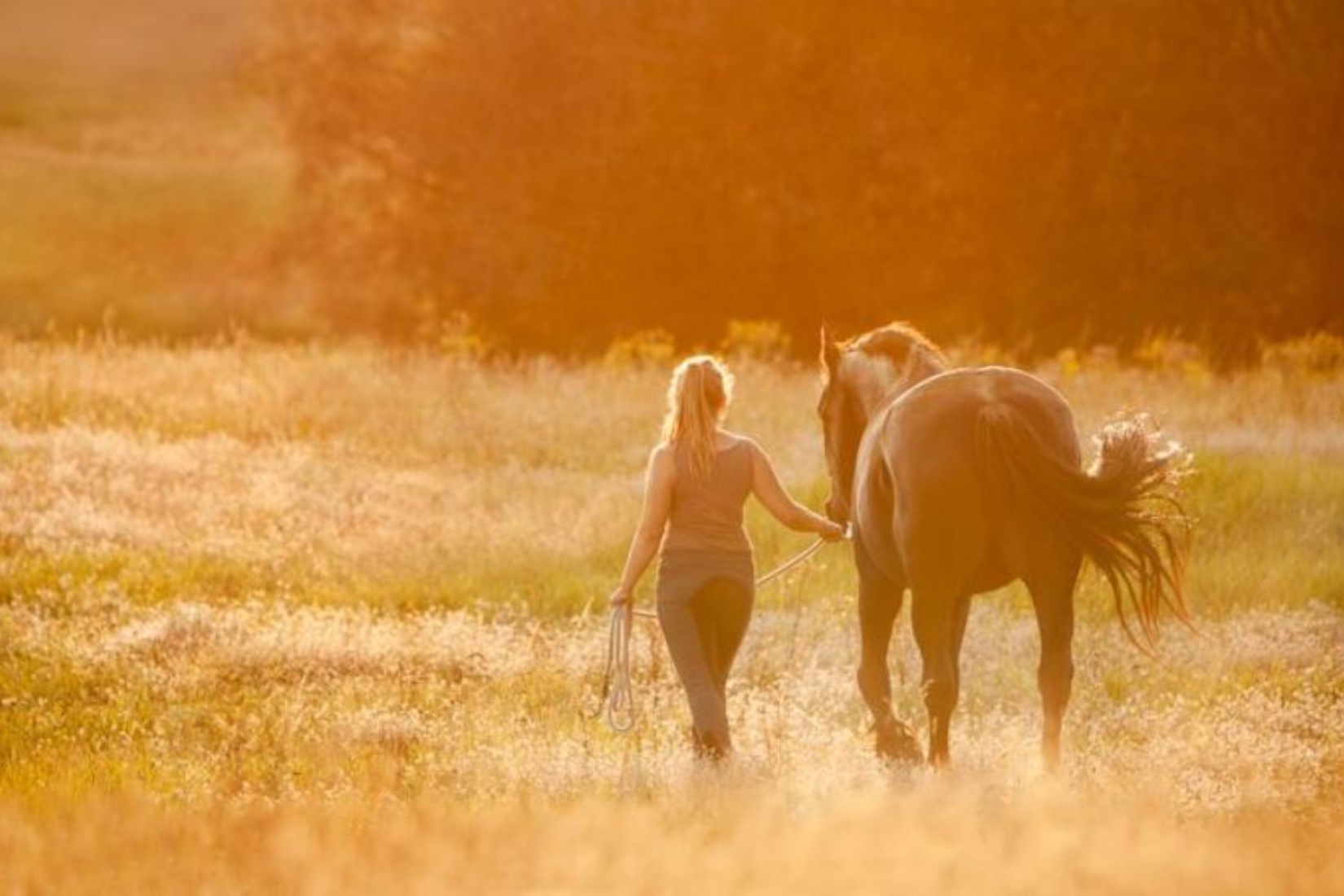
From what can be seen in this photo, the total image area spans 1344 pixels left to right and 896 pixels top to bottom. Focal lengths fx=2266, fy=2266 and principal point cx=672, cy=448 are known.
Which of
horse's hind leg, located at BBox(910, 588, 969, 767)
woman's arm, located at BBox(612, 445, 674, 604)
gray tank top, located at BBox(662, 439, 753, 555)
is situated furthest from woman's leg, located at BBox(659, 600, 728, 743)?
horse's hind leg, located at BBox(910, 588, 969, 767)

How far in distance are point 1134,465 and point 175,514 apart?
10.4 metres

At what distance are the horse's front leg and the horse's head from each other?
2.08ft

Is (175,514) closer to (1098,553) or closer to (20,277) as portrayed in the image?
(1098,553)

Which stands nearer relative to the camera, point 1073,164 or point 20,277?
point 1073,164

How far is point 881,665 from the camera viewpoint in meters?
10.7

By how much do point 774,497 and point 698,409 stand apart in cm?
60

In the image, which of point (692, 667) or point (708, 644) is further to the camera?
point (708, 644)

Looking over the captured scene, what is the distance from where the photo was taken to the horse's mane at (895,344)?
10.9 meters

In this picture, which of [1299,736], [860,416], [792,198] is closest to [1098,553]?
[860,416]

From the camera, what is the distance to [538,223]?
3484 cm

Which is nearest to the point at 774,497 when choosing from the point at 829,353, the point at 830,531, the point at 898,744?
the point at 830,531

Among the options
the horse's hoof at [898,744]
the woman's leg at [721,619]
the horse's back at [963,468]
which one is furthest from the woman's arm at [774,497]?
the horse's hoof at [898,744]

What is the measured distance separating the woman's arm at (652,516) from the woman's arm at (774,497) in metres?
0.40

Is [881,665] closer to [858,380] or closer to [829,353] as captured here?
[858,380]
